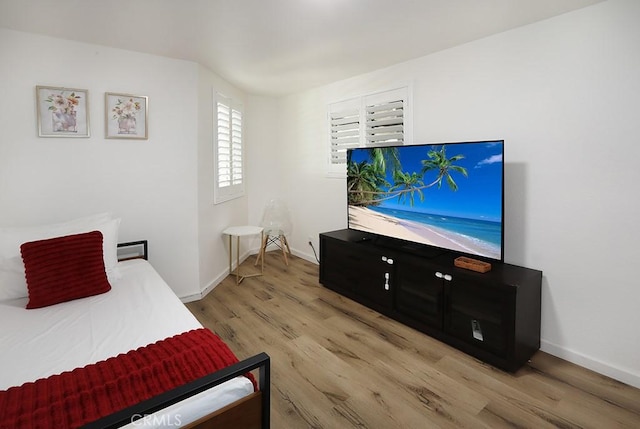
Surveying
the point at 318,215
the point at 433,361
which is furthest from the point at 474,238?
the point at 318,215

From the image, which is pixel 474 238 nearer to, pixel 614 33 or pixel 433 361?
pixel 433 361

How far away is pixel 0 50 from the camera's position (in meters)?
2.50

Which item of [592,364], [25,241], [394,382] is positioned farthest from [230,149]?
[592,364]

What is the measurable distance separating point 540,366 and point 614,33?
2.21m

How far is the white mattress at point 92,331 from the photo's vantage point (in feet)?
4.56

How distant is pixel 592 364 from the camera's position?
7.48 ft

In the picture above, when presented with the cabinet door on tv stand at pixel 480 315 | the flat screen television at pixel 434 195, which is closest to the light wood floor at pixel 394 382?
the cabinet door on tv stand at pixel 480 315

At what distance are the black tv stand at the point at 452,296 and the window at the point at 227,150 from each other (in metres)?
1.63

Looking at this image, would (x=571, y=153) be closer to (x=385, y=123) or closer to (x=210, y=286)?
(x=385, y=123)

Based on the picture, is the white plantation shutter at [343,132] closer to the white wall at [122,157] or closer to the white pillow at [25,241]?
the white wall at [122,157]

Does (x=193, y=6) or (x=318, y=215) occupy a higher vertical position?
(x=193, y=6)

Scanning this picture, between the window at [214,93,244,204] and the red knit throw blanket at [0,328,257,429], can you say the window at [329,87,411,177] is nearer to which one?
the window at [214,93,244,204]

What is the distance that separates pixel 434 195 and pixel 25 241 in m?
2.98

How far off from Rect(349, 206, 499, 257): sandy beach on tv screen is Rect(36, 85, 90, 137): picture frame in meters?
2.57
